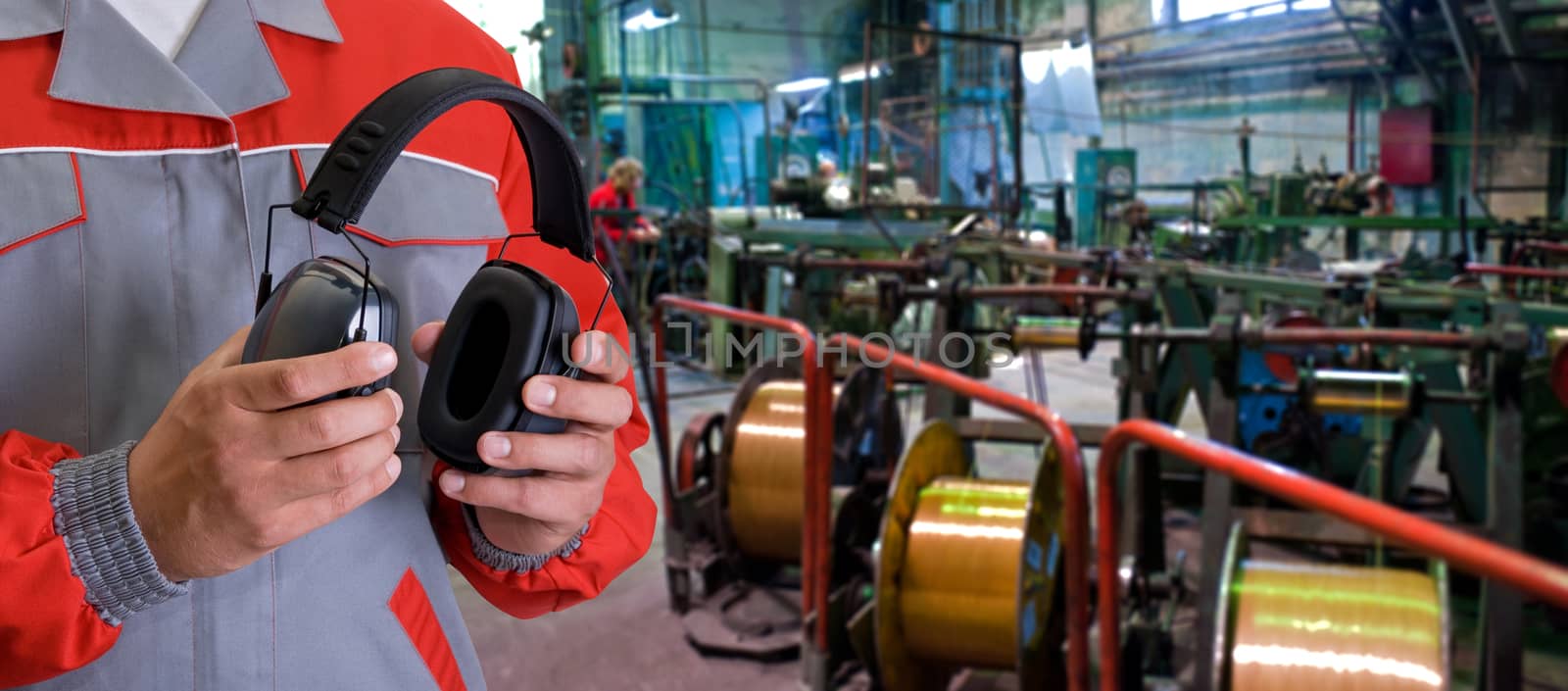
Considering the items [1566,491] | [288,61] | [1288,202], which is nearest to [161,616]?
[288,61]

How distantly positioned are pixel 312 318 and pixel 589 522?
15.3 inches

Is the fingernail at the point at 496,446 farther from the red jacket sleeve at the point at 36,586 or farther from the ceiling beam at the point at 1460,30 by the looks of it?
the ceiling beam at the point at 1460,30

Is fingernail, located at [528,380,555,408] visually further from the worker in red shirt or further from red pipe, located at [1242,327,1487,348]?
the worker in red shirt

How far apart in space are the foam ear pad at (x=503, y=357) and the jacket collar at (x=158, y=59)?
0.29m

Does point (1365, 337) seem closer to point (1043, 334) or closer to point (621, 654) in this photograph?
point (1043, 334)

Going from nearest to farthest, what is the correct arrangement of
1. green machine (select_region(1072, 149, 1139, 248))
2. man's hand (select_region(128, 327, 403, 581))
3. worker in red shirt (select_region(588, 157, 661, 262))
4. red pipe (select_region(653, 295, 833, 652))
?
man's hand (select_region(128, 327, 403, 581)), red pipe (select_region(653, 295, 833, 652)), worker in red shirt (select_region(588, 157, 661, 262)), green machine (select_region(1072, 149, 1139, 248))

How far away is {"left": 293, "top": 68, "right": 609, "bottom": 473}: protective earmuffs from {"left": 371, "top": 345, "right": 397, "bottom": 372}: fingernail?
10 centimetres

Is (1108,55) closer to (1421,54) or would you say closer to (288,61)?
(1421,54)

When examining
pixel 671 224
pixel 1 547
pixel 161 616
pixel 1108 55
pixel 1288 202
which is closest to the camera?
pixel 1 547

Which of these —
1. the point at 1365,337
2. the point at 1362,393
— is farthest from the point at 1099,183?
the point at 1365,337

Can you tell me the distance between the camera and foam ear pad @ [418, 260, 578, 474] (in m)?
0.83

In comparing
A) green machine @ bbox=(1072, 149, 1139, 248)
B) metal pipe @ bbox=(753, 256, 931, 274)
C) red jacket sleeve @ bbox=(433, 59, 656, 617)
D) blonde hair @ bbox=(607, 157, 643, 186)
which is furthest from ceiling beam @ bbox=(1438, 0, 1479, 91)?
red jacket sleeve @ bbox=(433, 59, 656, 617)

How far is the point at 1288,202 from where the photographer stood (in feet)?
31.3

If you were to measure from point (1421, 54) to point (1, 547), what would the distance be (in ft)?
50.5
